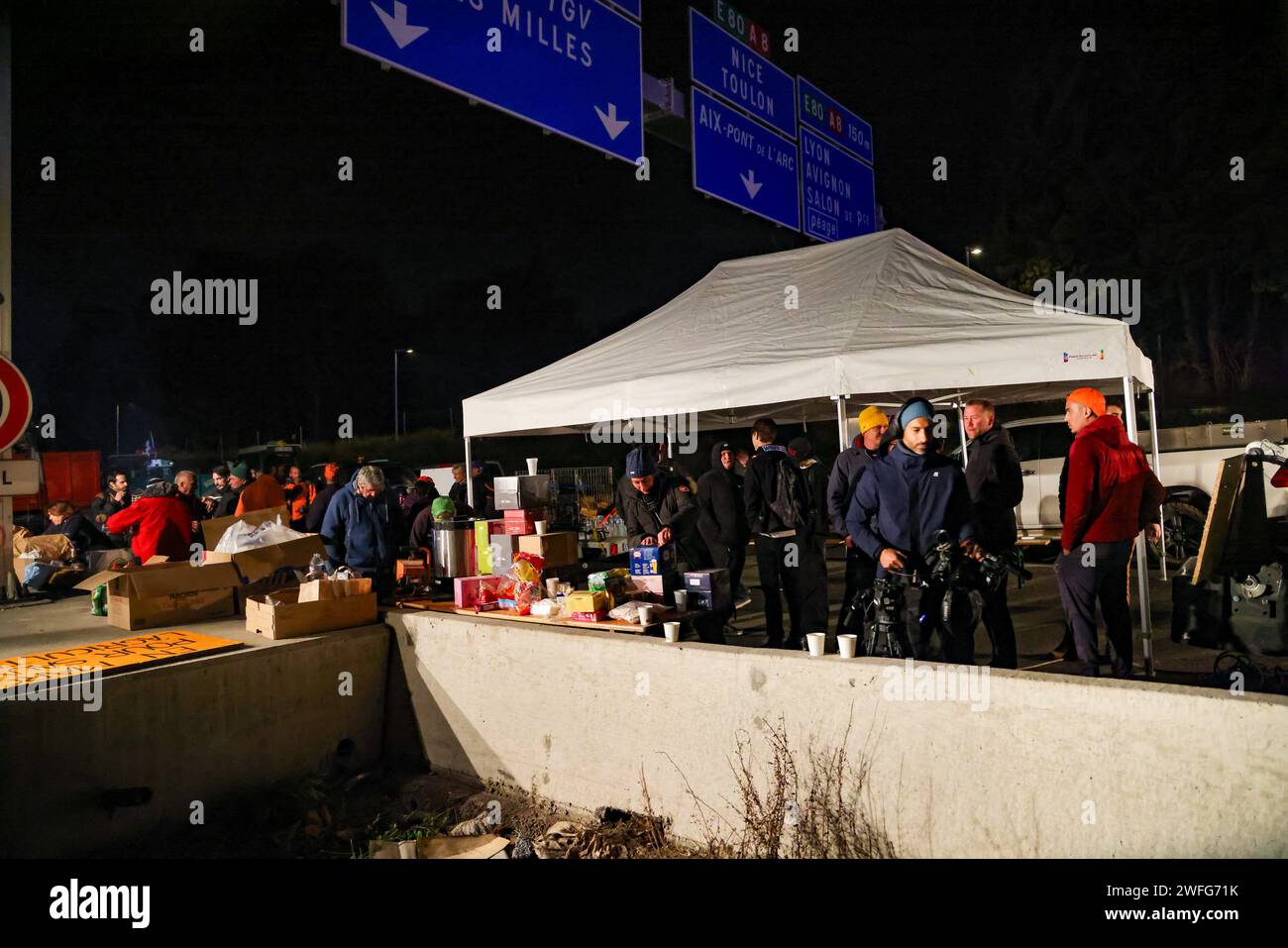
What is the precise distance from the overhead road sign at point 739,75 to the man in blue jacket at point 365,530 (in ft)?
18.7

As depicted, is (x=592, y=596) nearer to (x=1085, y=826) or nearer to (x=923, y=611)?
(x=923, y=611)

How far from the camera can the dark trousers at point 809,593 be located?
6.59 m

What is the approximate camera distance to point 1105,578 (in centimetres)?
492

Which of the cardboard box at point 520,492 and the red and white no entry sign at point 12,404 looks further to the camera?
the cardboard box at point 520,492

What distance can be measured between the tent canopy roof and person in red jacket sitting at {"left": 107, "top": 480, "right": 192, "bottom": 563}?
292 cm

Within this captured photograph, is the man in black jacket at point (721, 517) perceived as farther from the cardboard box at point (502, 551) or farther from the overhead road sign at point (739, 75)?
the overhead road sign at point (739, 75)

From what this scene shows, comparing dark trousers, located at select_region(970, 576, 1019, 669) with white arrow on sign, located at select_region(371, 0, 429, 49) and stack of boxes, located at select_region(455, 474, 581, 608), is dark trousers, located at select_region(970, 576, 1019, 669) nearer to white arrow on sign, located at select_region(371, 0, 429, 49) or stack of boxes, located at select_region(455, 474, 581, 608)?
stack of boxes, located at select_region(455, 474, 581, 608)

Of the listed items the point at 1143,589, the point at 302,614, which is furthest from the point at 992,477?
the point at 302,614

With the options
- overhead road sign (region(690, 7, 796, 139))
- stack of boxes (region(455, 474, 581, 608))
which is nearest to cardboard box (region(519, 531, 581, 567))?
stack of boxes (region(455, 474, 581, 608))

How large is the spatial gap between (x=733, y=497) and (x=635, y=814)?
3279 mm

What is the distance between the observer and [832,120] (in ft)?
38.3

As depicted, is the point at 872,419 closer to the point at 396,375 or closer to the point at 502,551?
the point at 502,551

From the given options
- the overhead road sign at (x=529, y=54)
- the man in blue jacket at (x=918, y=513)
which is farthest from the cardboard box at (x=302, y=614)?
the overhead road sign at (x=529, y=54)
